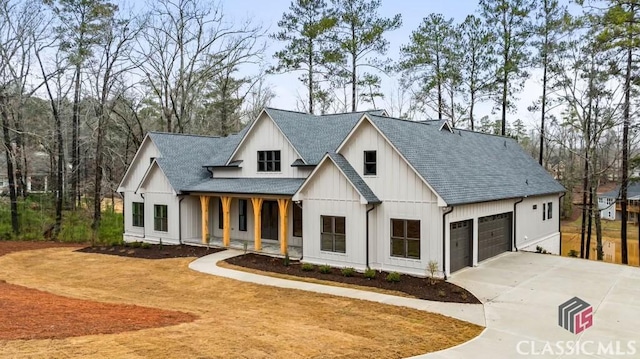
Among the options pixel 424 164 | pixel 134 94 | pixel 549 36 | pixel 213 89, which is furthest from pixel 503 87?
pixel 134 94

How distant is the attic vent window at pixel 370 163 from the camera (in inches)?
631

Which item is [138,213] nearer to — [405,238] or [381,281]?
[381,281]

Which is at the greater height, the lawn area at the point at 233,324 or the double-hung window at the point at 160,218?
the double-hung window at the point at 160,218

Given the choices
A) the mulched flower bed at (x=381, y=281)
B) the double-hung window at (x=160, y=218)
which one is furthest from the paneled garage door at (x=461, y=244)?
the double-hung window at (x=160, y=218)

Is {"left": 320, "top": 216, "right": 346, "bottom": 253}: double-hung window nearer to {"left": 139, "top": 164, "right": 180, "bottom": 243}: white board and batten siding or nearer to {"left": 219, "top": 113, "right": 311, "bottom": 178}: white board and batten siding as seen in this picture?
{"left": 219, "top": 113, "right": 311, "bottom": 178}: white board and batten siding

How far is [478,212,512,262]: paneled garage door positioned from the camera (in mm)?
17250

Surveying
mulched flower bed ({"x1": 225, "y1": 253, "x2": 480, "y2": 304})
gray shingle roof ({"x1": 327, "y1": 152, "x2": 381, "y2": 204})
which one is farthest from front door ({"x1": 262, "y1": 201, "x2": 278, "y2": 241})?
gray shingle roof ({"x1": 327, "y1": 152, "x2": 381, "y2": 204})

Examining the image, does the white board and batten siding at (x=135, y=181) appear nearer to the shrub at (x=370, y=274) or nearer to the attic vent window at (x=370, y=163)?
the attic vent window at (x=370, y=163)

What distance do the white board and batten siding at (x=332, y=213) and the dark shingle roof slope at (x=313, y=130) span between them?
3.32 metres

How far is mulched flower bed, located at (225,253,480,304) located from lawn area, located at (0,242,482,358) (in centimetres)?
171

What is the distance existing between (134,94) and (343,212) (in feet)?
79.8

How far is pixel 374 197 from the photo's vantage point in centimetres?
1562

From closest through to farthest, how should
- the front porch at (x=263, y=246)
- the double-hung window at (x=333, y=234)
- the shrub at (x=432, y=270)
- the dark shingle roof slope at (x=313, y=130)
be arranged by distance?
1. the shrub at (x=432, y=270)
2. the double-hung window at (x=333, y=234)
3. the front porch at (x=263, y=246)
4. the dark shingle roof slope at (x=313, y=130)

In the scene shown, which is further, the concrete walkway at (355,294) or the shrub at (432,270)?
the shrub at (432,270)
